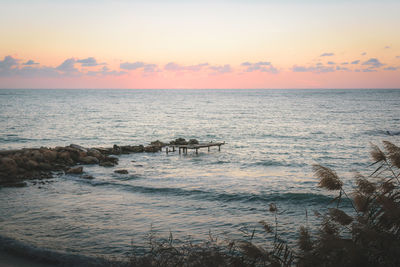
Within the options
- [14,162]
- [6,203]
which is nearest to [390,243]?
[6,203]

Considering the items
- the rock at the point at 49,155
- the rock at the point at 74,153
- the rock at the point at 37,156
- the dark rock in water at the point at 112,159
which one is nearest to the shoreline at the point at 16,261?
the rock at the point at 37,156

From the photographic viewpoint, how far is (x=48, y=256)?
9859 mm

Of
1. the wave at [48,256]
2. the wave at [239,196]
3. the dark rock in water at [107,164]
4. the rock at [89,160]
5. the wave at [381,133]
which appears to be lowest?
the wave at [239,196]

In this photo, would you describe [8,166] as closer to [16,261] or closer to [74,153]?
[74,153]

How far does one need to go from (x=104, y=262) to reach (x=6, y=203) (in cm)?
817

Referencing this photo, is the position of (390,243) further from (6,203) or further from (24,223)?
(6,203)

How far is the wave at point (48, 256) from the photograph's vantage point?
378 inches

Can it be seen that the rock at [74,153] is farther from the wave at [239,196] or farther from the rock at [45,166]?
the wave at [239,196]

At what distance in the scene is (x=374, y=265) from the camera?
491 centimetres

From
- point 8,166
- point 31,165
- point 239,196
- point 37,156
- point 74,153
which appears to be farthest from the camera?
point 74,153

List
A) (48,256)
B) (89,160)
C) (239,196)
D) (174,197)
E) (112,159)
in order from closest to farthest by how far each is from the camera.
→ 1. (48,256)
2. (239,196)
3. (174,197)
4. (89,160)
5. (112,159)

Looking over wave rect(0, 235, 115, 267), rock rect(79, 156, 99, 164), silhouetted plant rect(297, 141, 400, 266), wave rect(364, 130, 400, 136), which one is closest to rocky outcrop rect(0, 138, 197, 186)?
rock rect(79, 156, 99, 164)

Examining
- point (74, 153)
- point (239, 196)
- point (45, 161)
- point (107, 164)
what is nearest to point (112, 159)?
point (107, 164)

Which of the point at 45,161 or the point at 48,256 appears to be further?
the point at 45,161
